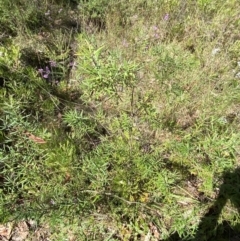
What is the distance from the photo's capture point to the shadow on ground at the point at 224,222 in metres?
2.34

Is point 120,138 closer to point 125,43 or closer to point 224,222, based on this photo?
point 224,222

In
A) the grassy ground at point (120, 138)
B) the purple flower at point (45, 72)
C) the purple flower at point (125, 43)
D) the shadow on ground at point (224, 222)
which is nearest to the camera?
the grassy ground at point (120, 138)

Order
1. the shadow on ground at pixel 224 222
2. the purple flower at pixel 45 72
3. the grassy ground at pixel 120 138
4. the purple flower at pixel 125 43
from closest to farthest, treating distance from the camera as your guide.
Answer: the grassy ground at pixel 120 138
the shadow on ground at pixel 224 222
the purple flower at pixel 45 72
the purple flower at pixel 125 43

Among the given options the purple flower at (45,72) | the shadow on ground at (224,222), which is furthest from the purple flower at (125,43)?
the shadow on ground at (224,222)

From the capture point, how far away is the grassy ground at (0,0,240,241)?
195 centimetres

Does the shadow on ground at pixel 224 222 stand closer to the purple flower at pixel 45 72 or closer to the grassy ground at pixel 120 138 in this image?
the grassy ground at pixel 120 138

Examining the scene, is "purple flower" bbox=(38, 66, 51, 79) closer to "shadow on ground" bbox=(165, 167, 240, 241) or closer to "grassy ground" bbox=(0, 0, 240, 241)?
"grassy ground" bbox=(0, 0, 240, 241)

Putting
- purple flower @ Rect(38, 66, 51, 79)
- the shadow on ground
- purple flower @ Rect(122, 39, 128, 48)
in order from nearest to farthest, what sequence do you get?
the shadow on ground
purple flower @ Rect(38, 66, 51, 79)
purple flower @ Rect(122, 39, 128, 48)

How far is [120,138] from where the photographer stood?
2.37 meters

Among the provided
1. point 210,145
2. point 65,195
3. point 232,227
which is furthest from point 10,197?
point 232,227

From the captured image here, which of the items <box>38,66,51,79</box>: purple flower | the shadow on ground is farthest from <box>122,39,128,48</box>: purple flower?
the shadow on ground

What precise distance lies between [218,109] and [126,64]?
4.39 ft

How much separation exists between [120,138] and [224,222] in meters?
1.22

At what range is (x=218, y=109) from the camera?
2.66 metres
